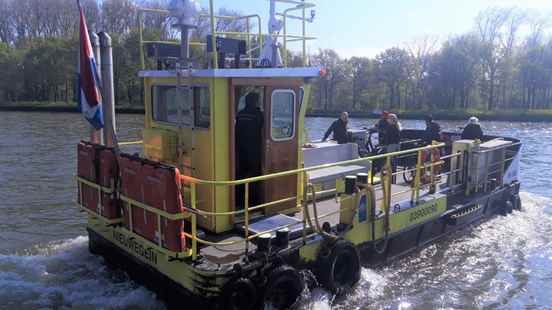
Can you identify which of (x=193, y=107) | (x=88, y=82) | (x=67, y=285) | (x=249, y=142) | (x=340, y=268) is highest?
(x=88, y=82)

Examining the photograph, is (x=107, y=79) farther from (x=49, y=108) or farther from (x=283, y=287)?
(x=49, y=108)

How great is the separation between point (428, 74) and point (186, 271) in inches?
2202

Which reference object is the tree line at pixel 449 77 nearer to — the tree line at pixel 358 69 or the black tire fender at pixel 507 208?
the tree line at pixel 358 69

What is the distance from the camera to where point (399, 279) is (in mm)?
7660

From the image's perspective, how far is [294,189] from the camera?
23.7 feet

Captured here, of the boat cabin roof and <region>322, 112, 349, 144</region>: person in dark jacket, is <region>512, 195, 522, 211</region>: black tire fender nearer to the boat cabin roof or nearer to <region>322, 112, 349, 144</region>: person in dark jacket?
<region>322, 112, 349, 144</region>: person in dark jacket

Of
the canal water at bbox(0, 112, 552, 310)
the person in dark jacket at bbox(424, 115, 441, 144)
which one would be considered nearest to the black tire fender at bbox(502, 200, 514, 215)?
the canal water at bbox(0, 112, 552, 310)

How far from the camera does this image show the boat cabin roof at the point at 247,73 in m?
5.96

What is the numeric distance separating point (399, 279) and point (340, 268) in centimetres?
142

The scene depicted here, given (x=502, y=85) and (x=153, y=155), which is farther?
(x=502, y=85)

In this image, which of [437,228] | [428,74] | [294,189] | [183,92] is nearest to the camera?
[183,92]

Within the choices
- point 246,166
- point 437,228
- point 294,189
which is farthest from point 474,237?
point 246,166

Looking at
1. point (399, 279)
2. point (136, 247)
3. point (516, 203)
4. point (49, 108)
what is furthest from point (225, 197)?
point (49, 108)

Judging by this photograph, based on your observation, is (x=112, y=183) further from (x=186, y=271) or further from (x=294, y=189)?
(x=294, y=189)
